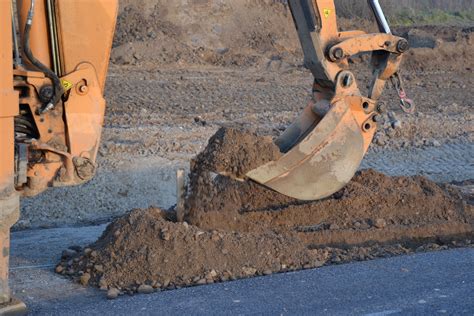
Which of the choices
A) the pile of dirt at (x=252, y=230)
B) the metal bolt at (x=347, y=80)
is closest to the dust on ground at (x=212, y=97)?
the pile of dirt at (x=252, y=230)

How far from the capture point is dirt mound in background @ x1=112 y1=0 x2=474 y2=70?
21.9 metres

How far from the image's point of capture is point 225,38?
23531mm

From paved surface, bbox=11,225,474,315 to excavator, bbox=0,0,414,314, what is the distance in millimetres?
621

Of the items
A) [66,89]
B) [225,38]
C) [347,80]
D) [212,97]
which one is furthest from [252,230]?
[225,38]

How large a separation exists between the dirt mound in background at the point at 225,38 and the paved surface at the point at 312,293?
14.5m

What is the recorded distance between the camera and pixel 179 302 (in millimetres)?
6320

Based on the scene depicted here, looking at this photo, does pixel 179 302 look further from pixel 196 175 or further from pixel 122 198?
pixel 122 198

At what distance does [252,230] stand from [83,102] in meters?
2.24

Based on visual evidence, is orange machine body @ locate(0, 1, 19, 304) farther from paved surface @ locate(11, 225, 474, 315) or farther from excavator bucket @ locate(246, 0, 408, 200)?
excavator bucket @ locate(246, 0, 408, 200)

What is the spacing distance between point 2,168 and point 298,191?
284cm

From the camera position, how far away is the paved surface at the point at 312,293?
6.13m

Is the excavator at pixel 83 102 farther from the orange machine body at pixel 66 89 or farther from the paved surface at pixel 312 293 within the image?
the paved surface at pixel 312 293

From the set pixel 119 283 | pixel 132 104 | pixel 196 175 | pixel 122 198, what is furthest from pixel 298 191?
pixel 132 104

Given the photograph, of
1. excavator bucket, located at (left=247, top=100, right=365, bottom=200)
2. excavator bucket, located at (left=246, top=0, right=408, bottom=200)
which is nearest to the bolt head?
excavator bucket, located at (left=246, top=0, right=408, bottom=200)
